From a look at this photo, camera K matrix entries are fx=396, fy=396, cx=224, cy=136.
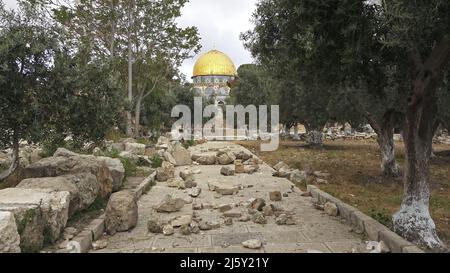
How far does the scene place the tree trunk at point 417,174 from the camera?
22.3 feet

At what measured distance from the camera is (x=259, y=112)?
40688 millimetres

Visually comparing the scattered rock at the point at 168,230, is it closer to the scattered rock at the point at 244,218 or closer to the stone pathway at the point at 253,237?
the stone pathway at the point at 253,237

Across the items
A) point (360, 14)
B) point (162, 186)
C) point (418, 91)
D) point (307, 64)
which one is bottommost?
point (162, 186)

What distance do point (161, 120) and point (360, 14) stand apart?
36465mm

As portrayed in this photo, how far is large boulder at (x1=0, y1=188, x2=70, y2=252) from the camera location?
5.49 meters

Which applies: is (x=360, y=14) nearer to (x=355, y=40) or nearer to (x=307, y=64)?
(x=355, y=40)

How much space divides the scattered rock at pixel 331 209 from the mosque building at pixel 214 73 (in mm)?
78751

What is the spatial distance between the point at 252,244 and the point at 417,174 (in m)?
3.26

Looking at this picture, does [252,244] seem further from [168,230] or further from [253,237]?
[168,230]

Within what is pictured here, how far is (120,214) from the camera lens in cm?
745

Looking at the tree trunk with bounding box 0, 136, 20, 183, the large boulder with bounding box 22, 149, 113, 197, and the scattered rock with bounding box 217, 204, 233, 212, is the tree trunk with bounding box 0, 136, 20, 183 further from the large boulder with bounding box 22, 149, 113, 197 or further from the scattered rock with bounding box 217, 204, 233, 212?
the scattered rock with bounding box 217, 204, 233, 212

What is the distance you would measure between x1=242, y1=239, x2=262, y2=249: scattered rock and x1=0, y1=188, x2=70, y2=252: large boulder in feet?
9.79

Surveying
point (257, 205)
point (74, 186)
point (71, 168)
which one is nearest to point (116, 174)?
point (71, 168)
